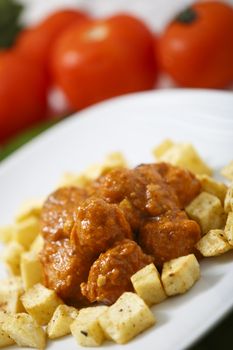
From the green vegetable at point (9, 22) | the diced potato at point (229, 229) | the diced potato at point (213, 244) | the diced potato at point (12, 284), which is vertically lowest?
the diced potato at point (213, 244)

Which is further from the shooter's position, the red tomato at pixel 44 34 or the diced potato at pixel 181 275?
the red tomato at pixel 44 34

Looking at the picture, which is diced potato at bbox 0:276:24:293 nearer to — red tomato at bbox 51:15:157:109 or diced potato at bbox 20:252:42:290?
diced potato at bbox 20:252:42:290

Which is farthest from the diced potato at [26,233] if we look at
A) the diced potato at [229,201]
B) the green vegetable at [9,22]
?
the green vegetable at [9,22]

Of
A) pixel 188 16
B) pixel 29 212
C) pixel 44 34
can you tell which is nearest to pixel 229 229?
pixel 29 212

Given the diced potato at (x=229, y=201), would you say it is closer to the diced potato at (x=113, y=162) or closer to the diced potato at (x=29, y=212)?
the diced potato at (x=113, y=162)

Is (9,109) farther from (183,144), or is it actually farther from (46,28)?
(183,144)

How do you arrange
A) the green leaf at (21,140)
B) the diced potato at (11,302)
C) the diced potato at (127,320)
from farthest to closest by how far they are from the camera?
the green leaf at (21,140) → the diced potato at (11,302) → the diced potato at (127,320)

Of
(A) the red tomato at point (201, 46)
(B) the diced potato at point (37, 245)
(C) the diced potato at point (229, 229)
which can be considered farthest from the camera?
(A) the red tomato at point (201, 46)

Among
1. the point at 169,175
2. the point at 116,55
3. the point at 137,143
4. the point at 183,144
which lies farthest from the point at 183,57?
the point at 169,175

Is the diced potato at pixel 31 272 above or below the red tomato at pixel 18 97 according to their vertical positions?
below
